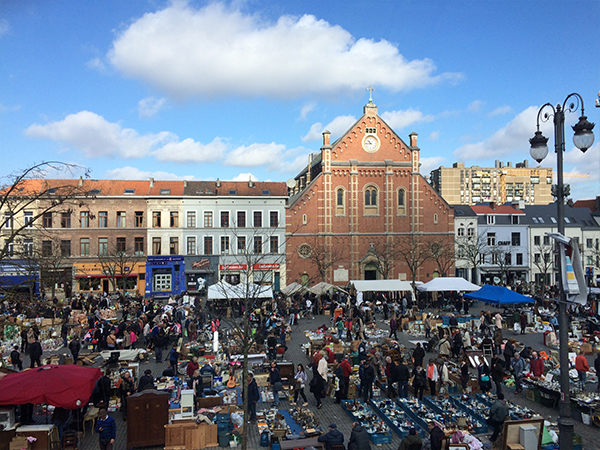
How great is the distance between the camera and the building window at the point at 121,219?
4206 cm

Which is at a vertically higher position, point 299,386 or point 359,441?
point 359,441

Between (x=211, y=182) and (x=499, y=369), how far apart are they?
116 feet

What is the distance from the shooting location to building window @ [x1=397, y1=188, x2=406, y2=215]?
43.7 metres

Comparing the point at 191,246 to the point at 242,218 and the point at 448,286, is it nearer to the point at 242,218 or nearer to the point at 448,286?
the point at 242,218

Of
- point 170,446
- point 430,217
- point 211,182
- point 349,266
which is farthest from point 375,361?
point 211,182

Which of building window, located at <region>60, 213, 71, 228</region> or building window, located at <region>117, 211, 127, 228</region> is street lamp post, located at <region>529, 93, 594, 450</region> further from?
building window, located at <region>60, 213, 71, 228</region>

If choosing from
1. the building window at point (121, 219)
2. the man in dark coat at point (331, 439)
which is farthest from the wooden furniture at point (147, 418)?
the building window at point (121, 219)

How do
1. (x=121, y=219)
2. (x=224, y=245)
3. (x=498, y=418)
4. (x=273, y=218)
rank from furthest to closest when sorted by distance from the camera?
1. (x=273, y=218)
2. (x=224, y=245)
3. (x=121, y=219)
4. (x=498, y=418)

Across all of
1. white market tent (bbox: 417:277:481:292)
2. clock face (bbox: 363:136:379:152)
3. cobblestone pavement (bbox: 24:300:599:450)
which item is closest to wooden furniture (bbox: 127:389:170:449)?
cobblestone pavement (bbox: 24:300:599:450)

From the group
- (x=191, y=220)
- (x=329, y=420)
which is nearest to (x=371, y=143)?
(x=191, y=220)

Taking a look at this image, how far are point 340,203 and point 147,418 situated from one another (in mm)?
32946

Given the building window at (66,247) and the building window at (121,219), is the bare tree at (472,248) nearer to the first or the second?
the building window at (121,219)

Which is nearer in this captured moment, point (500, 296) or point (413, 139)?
point (500, 296)

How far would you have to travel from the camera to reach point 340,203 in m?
43.1
